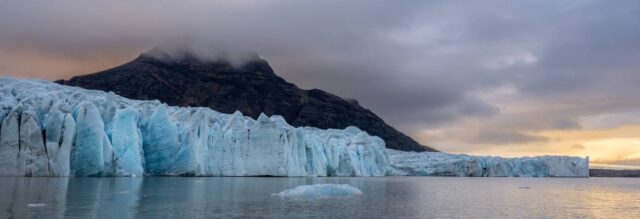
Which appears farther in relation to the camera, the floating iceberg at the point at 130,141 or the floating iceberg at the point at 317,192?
the floating iceberg at the point at 130,141

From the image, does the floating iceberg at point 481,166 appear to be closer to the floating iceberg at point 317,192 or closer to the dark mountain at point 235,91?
the floating iceberg at point 317,192

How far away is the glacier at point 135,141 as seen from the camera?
36.6m

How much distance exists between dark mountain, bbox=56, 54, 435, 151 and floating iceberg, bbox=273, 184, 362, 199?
5032 inches

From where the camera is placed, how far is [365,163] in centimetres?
7338

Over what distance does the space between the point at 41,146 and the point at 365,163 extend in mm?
44307

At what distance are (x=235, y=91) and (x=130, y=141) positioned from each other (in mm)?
129928

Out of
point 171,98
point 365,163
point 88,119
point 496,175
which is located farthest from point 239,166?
point 171,98

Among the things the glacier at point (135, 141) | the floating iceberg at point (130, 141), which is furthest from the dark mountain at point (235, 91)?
the floating iceberg at point (130, 141)

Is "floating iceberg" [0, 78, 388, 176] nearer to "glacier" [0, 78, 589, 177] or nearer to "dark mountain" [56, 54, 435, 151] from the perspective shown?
"glacier" [0, 78, 589, 177]

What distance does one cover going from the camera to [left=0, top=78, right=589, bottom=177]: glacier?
36594 millimetres

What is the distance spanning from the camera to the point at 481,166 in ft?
311

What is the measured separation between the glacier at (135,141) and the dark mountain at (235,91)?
9862cm

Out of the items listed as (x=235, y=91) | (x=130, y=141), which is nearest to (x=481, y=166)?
(x=130, y=141)

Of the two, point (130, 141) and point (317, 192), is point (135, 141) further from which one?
point (317, 192)
